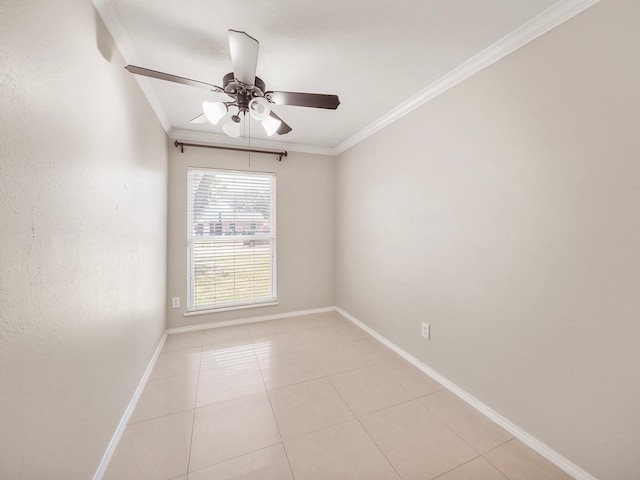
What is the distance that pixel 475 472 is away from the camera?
52.2 inches

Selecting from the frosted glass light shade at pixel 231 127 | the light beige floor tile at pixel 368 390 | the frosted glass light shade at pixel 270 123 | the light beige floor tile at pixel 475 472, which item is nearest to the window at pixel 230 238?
the frosted glass light shade at pixel 231 127

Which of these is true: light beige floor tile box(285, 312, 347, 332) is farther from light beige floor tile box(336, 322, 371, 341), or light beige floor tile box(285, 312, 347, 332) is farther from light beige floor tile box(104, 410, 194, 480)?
light beige floor tile box(104, 410, 194, 480)

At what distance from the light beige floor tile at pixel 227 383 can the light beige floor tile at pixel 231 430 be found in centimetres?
7

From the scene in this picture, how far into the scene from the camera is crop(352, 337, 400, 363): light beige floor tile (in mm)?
2469

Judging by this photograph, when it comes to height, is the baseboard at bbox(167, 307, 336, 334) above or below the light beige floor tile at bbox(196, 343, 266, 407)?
above

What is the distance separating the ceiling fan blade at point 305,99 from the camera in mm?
1499

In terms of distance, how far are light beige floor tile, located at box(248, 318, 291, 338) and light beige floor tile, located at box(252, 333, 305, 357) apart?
10 cm

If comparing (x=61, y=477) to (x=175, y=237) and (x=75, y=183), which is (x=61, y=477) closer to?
(x=75, y=183)

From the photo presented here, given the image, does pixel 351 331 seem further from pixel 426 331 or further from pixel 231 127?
pixel 231 127

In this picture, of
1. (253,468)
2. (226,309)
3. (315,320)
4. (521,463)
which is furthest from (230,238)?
(521,463)

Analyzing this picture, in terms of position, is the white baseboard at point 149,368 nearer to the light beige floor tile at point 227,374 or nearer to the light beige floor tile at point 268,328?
the light beige floor tile at point 268,328

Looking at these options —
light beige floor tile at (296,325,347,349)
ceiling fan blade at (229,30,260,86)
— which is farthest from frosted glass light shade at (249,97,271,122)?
light beige floor tile at (296,325,347,349)

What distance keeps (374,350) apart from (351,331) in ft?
1.61

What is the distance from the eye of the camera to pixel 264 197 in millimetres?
3402
